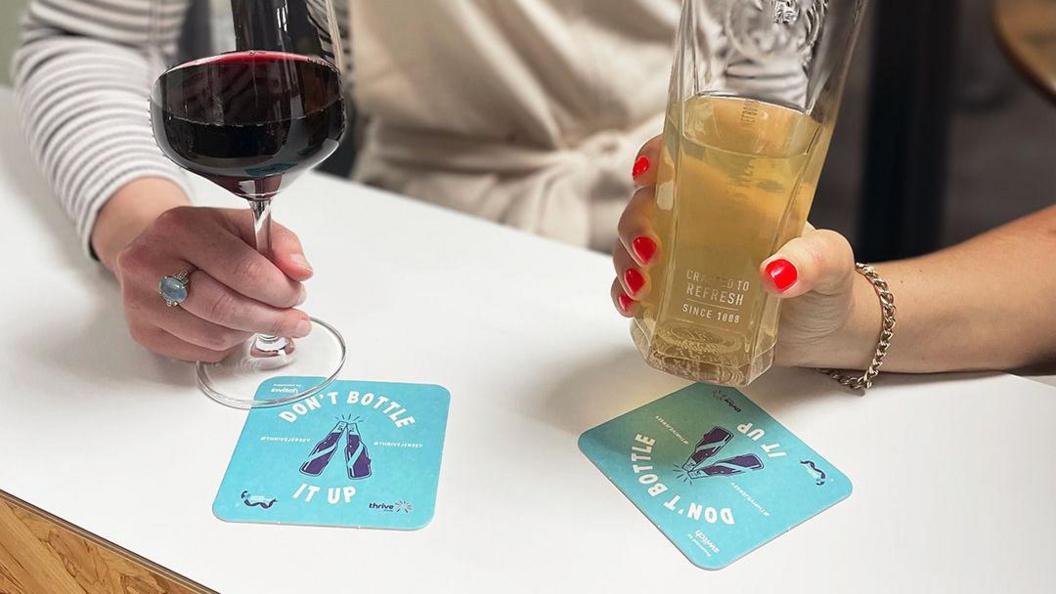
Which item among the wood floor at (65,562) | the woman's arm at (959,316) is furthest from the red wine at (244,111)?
the woman's arm at (959,316)

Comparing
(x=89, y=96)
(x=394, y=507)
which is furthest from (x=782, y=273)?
(x=89, y=96)

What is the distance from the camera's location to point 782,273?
56 centimetres

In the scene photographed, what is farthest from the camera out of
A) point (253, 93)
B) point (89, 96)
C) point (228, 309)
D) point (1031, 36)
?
point (1031, 36)

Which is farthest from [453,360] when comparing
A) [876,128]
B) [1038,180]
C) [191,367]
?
[1038,180]

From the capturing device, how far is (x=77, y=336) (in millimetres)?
711

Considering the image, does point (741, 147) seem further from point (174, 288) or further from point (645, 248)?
point (174, 288)

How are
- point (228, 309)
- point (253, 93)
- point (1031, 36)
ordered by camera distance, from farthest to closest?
point (1031, 36), point (228, 309), point (253, 93)

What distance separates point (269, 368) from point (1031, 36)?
0.90 m

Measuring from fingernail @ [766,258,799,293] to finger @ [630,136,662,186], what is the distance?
106mm

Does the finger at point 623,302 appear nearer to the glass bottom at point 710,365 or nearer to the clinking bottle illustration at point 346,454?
the glass bottom at point 710,365

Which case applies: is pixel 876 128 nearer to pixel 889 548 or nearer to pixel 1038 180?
pixel 1038 180

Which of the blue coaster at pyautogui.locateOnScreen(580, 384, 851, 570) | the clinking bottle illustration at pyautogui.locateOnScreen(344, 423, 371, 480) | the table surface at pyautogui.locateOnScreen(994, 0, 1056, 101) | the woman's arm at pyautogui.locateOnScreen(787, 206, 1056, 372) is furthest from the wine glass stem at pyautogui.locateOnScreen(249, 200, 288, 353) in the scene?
the table surface at pyautogui.locateOnScreen(994, 0, 1056, 101)

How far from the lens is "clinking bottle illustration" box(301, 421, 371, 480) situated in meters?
0.59

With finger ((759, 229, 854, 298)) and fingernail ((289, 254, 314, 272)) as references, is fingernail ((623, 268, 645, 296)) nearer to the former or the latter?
finger ((759, 229, 854, 298))
